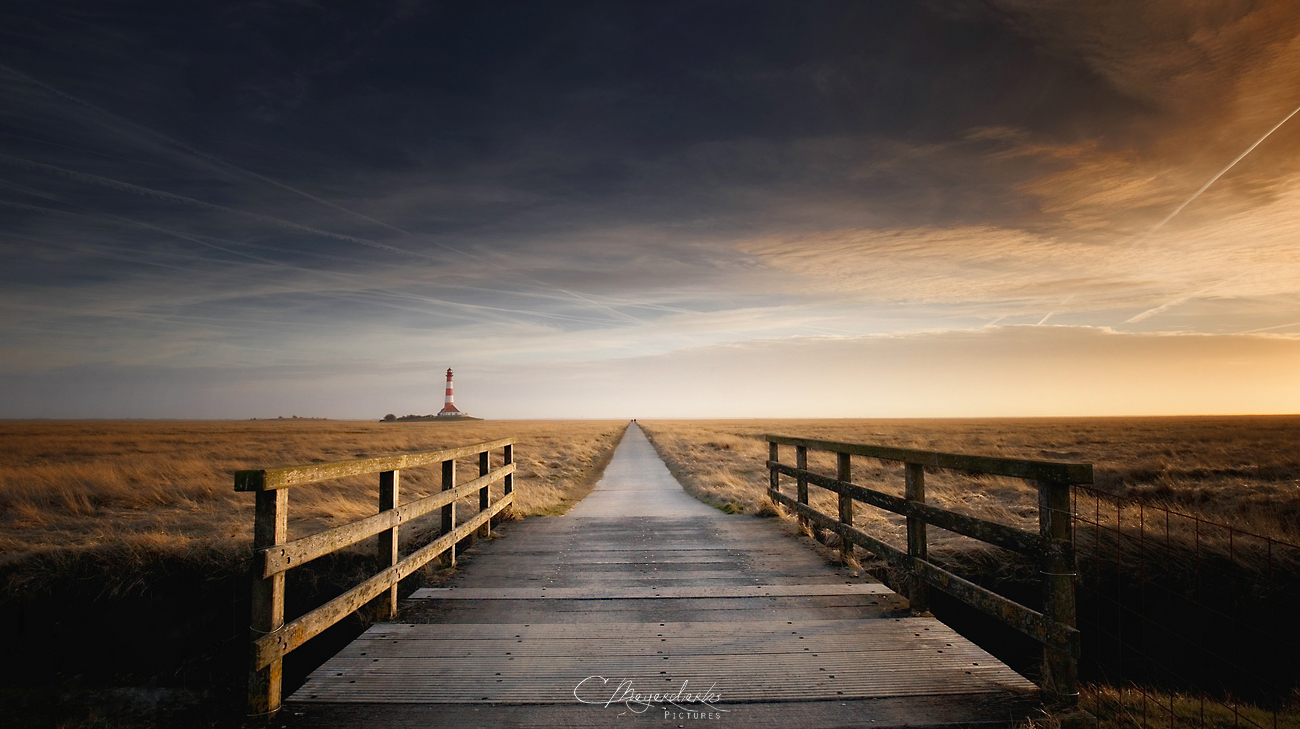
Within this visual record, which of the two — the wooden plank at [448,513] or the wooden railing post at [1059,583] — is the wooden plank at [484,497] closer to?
the wooden plank at [448,513]

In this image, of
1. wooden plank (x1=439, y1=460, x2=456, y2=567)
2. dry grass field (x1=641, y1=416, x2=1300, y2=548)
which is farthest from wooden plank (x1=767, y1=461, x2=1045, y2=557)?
wooden plank (x1=439, y1=460, x2=456, y2=567)

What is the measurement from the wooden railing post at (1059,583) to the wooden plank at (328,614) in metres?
4.78

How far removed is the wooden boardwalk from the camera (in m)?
3.93

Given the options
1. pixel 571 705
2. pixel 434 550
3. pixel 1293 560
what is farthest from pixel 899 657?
pixel 1293 560

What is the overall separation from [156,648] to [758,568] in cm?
755

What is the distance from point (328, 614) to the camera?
4.51 meters

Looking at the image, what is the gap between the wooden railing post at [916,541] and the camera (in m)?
5.62

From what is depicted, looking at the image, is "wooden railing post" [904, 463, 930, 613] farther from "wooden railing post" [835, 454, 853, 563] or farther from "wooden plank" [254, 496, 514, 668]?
"wooden plank" [254, 496, 514, 668]

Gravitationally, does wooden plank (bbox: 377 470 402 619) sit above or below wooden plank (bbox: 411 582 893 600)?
above

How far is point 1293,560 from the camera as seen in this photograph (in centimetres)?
860

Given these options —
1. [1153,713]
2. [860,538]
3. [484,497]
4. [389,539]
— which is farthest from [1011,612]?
[484,497]

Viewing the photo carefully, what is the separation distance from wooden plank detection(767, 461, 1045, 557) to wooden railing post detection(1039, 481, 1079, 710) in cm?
12

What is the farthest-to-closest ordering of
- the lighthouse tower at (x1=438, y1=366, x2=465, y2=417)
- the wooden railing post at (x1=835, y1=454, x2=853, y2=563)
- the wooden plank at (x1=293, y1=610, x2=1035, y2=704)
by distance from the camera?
the lighthouse tower at (x1=438, y1=366, x2=465, y2=417) < the wooden railing post at (x1=835, y1=454, x2=853, y2=563) < the wooden plank at (x1=293, y1=610, x2=1035, y2=704)

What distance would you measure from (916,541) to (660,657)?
2573 millimetres
